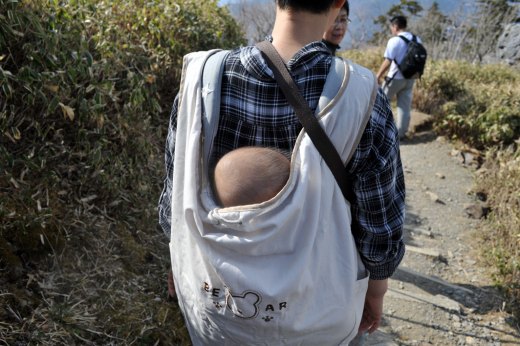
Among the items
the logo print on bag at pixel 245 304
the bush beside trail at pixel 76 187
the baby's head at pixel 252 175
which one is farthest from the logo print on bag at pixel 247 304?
the bush beside trail at pixel 76 187

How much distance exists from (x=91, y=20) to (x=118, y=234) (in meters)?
1.29

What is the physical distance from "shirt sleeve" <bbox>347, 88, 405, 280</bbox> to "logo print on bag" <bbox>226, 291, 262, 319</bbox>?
40 cm

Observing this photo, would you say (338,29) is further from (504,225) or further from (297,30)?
(504,225)

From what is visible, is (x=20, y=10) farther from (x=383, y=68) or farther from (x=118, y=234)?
(x=383, y=68)

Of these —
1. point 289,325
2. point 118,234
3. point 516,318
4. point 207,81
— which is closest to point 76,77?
point 118,234

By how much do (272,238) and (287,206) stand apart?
0.28ft

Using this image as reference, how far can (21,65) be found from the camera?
209cm

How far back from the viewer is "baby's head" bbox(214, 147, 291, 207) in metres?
1.05

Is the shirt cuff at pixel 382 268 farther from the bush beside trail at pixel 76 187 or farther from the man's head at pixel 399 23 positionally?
the man's head at pixel 399 23

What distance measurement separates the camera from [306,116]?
3.54ft

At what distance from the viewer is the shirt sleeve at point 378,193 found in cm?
115

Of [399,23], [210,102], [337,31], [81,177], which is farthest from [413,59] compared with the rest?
[210,102]

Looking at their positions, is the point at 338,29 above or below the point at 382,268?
above

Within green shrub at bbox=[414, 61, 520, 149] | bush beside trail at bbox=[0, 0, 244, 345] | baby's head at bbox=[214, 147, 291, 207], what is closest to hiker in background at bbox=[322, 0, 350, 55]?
bush beside trail at bbox=[0, 0, 244, 345]
